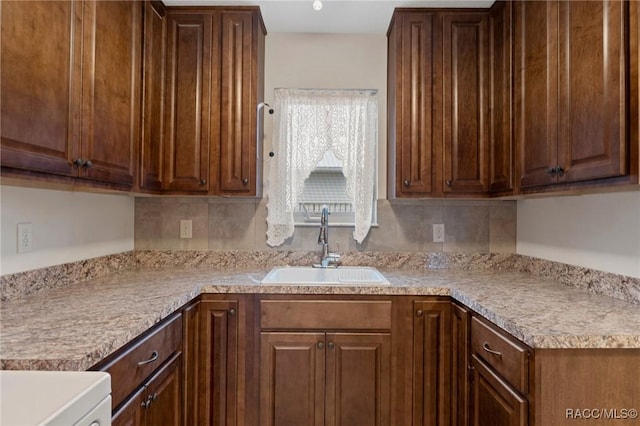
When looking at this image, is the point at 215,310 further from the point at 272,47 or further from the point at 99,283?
the point at 272,47

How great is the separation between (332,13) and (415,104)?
2.42 ft

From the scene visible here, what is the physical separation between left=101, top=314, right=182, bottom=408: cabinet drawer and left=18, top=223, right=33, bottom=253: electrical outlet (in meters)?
0.66

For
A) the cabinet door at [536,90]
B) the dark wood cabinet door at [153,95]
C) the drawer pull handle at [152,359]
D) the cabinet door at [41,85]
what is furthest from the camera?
the dark wood cabinet door at [153,95]

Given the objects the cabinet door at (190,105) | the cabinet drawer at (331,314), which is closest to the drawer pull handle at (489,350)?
the cabinet drawer at (331,314)

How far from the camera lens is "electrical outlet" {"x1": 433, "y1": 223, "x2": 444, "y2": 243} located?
88.4 inches

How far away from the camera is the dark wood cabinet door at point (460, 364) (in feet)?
5.03

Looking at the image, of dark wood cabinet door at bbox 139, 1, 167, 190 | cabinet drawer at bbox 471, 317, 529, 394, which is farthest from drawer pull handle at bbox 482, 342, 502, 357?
dark wood cabinet door at bbox 139, 1, 167, 190

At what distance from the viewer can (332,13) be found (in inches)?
81.6

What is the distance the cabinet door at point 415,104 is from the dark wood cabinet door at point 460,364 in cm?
72

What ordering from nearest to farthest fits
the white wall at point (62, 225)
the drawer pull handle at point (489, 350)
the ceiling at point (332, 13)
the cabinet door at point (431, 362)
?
the drawer pull handle at point (489, 350)
the white wall at point (62, 225)
the cabinet door at point (431, 362)
the ceiling at point (332, 13)

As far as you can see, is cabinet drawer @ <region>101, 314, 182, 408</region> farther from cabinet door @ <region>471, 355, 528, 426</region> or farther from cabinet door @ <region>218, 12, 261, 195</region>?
cabinet door @ <region>471, 355, 528, 426</region>

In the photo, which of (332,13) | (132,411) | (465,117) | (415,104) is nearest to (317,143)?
(415,104)

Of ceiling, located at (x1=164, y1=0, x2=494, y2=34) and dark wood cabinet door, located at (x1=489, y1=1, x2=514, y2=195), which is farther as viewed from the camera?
ceiling, located at (x1=164, y1=0, x2=494, y2=34)

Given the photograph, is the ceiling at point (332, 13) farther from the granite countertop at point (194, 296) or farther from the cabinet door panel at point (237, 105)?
the granite countertop at point (194, 296)
